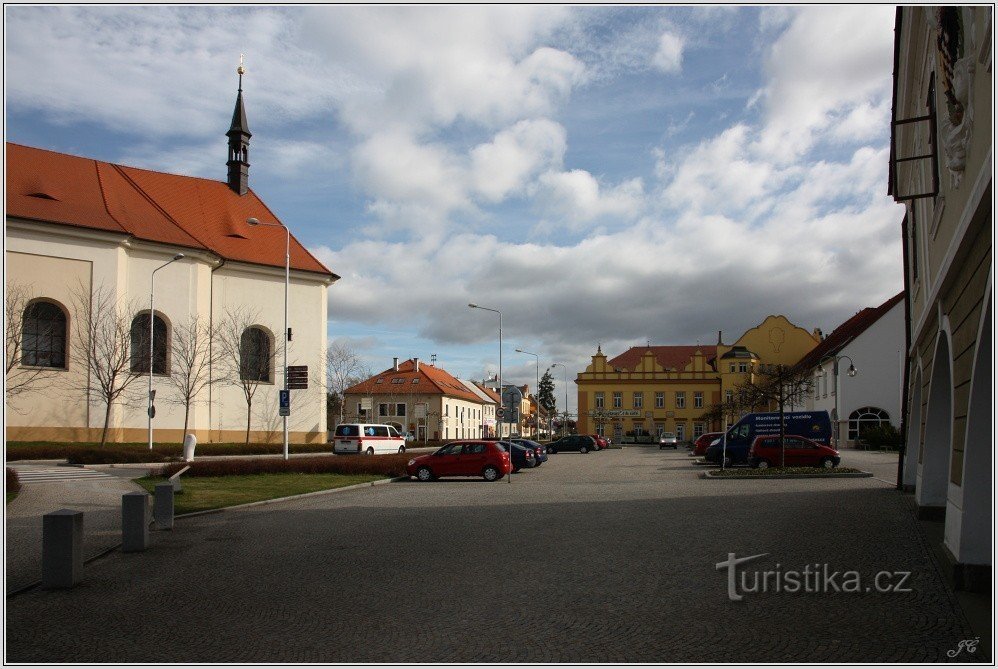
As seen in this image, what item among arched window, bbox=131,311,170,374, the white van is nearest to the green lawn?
the white van

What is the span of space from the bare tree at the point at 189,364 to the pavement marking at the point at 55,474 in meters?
16.3

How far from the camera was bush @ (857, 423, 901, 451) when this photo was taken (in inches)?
1900

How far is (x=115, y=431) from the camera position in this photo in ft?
135

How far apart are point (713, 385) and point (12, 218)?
7352 centimetres

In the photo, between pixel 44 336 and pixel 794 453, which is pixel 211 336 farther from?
pixel 794 453

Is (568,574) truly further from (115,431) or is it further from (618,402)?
(618,402)

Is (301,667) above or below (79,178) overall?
below

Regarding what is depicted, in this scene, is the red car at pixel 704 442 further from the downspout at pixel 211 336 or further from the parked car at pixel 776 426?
the downspout at pixel 211 336

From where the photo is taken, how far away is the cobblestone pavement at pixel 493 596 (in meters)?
6.61

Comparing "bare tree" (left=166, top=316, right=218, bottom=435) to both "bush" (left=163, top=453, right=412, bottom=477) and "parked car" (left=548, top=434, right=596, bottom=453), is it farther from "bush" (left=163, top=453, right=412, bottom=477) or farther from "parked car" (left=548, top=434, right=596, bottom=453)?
"parked car" (left=548, top=434, right=596, bottom=453)

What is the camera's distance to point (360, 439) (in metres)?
41.9

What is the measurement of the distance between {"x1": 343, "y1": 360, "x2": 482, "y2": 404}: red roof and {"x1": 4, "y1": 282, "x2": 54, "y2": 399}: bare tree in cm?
4680

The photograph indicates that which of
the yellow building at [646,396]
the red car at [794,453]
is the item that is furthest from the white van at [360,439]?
the yellow building at [646,396]

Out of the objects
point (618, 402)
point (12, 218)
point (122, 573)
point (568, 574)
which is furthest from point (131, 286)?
point (618, 402)
